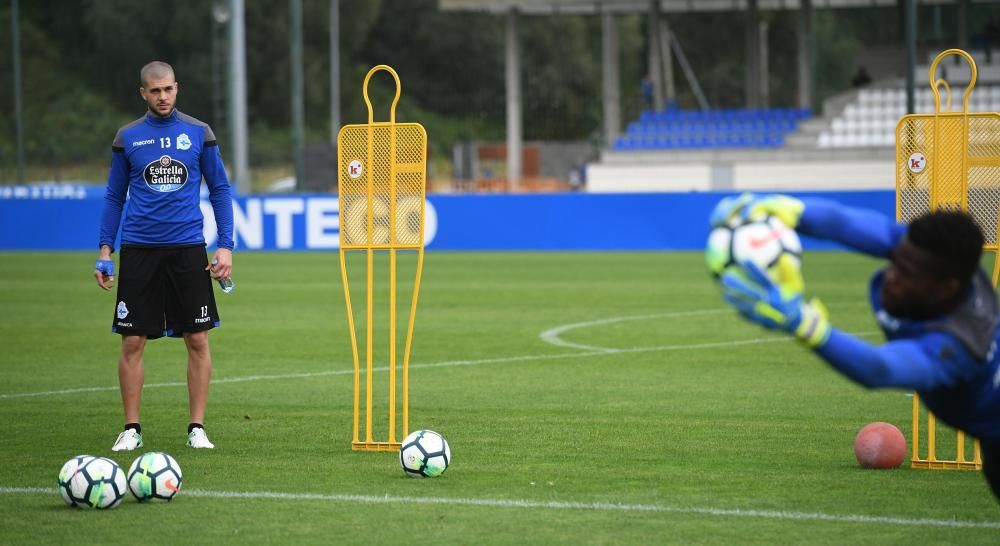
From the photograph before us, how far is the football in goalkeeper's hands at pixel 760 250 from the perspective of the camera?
4.57m

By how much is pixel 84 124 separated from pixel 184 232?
55.7 m

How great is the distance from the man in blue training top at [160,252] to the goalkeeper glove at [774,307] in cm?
473

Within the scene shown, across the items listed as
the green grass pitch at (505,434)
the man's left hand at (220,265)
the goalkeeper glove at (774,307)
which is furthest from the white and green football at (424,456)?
the goalkeeper glove at (774,307)

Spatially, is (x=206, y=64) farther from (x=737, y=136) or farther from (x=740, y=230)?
(x=740, y=230)

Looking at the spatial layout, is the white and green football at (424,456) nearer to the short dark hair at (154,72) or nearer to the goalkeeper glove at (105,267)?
the goalkeeper glove at (105,267)

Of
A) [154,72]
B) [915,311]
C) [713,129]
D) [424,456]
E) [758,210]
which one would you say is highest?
[713,129]

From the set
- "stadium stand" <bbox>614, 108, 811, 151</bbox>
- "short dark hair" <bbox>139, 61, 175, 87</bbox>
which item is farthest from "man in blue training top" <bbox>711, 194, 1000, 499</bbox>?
"stadium stand" <bbox>614, 108, 811, 151</bbox>

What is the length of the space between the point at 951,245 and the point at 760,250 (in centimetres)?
62

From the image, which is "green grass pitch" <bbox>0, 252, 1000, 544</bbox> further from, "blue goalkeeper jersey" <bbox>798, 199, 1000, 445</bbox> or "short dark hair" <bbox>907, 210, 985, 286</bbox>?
"short dark hair" <bbox>907, 210, 985, 286</bbox>

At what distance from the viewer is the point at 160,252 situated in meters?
8.66

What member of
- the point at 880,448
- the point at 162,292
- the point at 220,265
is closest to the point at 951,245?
the point at 880,448

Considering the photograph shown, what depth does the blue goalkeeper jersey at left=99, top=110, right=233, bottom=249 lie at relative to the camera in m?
8.61

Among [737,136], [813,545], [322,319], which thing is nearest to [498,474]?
[813,545]

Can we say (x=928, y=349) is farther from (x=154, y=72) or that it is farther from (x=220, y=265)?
(x=154, y=72)
